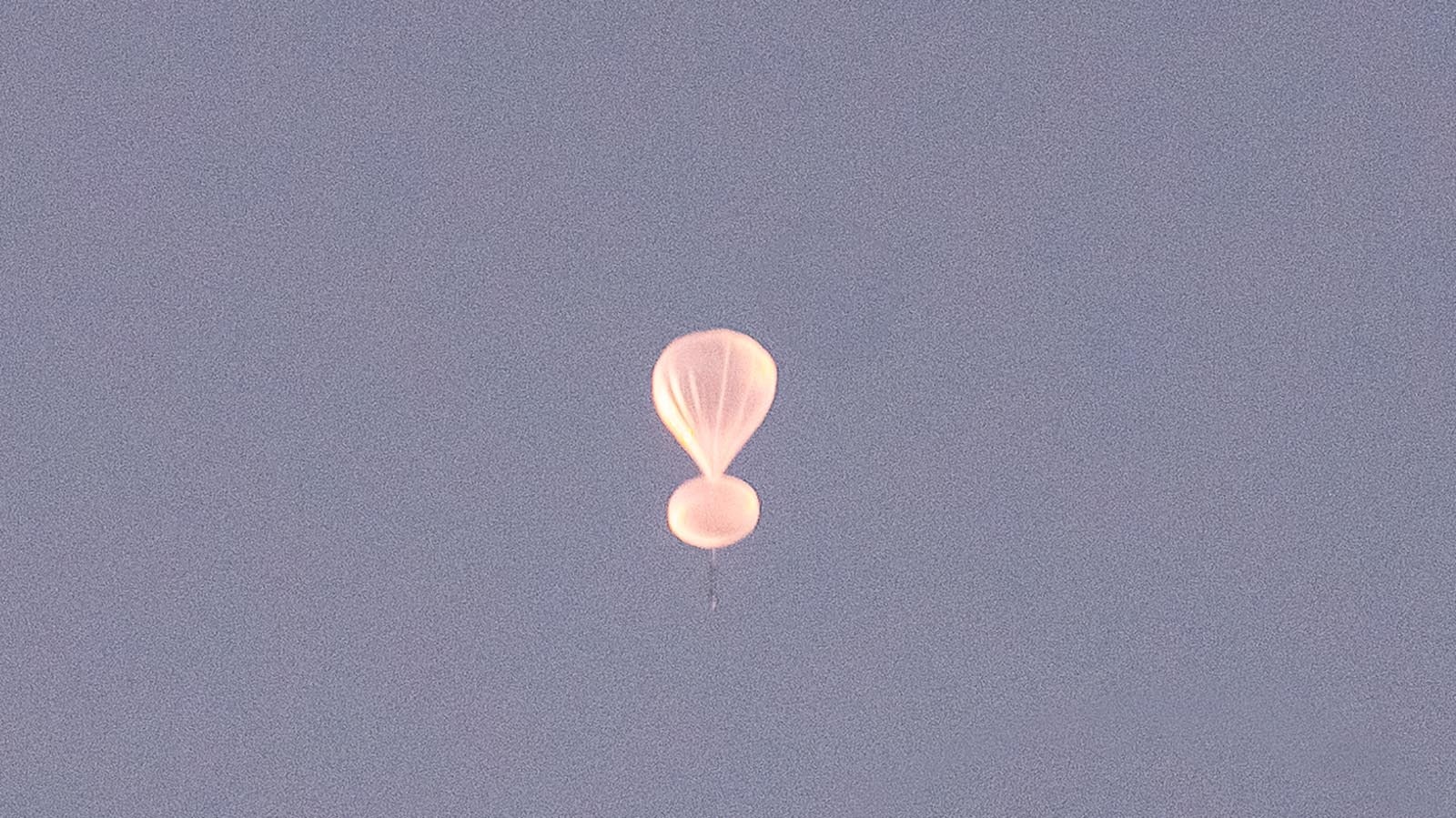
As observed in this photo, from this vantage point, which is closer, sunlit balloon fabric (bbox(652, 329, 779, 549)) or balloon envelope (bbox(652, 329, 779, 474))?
sunlit balloon fabric (bbox(652, 329, 779, 549))

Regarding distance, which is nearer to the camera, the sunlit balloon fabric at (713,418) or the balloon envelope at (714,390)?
the sunlit balloon fabric at (713,418)
